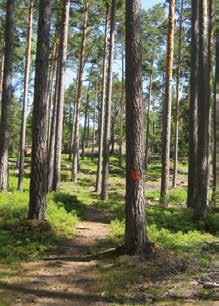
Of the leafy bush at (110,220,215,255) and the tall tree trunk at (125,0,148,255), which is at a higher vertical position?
the tall tree trunk at (125,0,148,255)

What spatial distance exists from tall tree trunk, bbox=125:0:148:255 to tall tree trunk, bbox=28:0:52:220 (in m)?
2.82

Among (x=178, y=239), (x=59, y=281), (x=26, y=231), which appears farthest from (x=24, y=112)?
(x=59, y=281)

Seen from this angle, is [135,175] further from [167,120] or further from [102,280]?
[167,120]

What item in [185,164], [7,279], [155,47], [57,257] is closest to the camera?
[7,279]

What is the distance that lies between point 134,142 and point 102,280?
276cm

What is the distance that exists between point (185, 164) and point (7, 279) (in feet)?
135

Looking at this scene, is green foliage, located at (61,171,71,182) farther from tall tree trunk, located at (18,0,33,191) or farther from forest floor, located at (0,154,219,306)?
forest floor, located at (0,154,219,306)

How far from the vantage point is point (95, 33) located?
3212 centimetres

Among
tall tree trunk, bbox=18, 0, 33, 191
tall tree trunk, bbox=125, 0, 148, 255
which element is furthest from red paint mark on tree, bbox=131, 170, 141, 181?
tall tree trunk, bbox=18, 0, 33, 191

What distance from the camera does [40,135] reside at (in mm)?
11445

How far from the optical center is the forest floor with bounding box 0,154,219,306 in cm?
740

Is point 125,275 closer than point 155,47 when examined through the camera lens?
Yes

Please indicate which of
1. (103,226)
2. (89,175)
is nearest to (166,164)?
(103,226)

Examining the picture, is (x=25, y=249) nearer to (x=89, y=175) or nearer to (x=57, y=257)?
(x=57, y=257)
